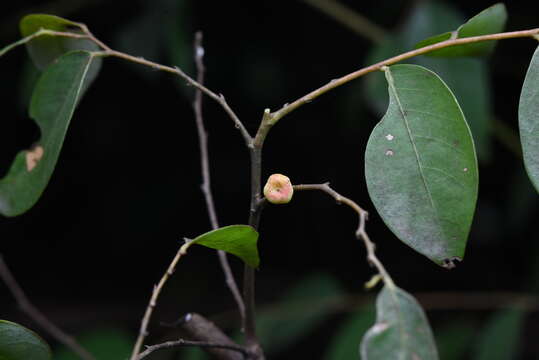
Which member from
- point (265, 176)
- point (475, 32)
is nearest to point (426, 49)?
point (475, 32)

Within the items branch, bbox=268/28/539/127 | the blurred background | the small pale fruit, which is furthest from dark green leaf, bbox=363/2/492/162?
the small pale fruit

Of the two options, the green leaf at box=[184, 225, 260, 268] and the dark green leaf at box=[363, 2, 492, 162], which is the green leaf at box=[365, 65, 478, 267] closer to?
the green leaf at box=[184, 225, 260, 268]

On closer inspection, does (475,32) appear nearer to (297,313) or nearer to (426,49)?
(426,49)

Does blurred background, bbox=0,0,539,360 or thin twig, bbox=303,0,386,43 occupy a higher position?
thin twig, bbox=303,0,386,43

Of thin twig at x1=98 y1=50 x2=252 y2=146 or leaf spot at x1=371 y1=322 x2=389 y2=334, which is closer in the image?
leaf spot at x1=371 y1=322 x2=389 y2=334

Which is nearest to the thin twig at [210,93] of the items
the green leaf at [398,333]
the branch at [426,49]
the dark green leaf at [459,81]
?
the branch at [426,49]

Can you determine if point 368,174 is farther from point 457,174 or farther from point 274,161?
point 274,161

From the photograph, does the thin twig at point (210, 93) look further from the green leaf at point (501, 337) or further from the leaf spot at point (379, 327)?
the green leaf at point (501, 337)
